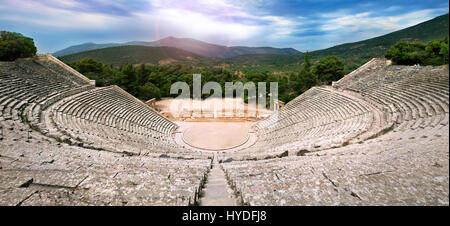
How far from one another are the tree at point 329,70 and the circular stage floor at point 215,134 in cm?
1506

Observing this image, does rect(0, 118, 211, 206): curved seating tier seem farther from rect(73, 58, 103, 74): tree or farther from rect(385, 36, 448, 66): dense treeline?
rect(385, 36, 448, 66): dense treeline

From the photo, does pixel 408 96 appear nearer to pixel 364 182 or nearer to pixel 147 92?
pixel 364 182

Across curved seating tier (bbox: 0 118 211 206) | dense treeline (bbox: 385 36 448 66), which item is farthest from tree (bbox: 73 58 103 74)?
dense treeline (bbox: 385 36 448 66)

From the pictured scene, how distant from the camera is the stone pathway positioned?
12.4ft

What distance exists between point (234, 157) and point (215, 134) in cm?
632

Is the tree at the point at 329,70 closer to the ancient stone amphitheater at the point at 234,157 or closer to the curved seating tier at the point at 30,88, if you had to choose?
the ancient stone amphitheater at the point at 234,157

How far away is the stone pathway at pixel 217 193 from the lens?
3766mm

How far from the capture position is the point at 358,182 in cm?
333

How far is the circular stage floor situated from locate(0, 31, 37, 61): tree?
1727 cm

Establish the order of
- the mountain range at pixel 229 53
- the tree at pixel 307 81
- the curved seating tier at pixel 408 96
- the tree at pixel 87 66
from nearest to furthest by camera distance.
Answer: the curved seating tier at pixel 408 96, the tree at pixel 87 66, the tree at pixel 307 81, the mountain range at pixel 229 53

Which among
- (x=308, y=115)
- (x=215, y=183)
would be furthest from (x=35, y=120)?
(x=308, y=115)

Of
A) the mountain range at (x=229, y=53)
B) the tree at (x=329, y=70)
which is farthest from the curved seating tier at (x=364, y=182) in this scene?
the mountain range at (x=229, y=53)
